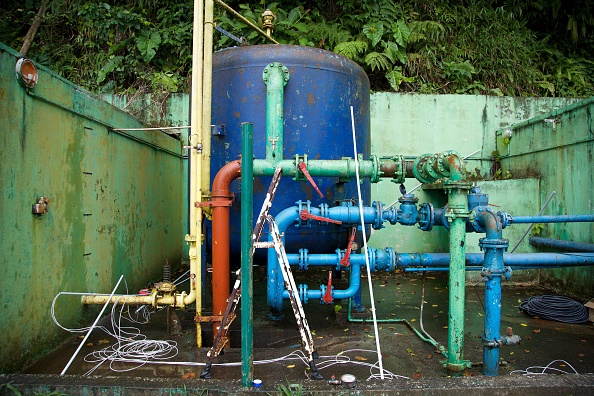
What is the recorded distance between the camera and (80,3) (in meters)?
9.40

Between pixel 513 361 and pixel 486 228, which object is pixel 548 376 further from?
pixel 486 228

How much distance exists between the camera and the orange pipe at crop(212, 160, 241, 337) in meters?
3.68

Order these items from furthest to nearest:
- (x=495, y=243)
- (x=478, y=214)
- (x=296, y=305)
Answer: (x=478, y=214) → (x=495, y=243) → (x=296, y=305)

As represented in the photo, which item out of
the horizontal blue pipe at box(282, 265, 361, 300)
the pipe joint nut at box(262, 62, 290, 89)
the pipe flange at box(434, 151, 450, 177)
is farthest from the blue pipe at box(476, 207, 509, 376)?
the pipe joint nut at box(262, 62, 290, 89)

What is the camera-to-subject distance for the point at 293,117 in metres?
4.20

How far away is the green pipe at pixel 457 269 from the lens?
3.15 meters

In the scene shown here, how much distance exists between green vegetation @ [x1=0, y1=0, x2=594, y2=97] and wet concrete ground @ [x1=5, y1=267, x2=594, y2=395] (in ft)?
17.8

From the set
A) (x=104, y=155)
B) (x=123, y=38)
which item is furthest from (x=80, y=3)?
(x=104, y=155)

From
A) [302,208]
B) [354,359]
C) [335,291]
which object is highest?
[302,208]

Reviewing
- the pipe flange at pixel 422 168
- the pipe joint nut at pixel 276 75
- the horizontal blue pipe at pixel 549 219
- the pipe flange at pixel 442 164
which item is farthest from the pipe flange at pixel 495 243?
the pipe joint nut at pixel 276 75

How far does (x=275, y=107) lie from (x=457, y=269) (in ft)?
7.09

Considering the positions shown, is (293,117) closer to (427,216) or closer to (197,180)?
(197,180)

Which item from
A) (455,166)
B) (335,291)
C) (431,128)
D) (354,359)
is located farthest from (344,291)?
(431,128)

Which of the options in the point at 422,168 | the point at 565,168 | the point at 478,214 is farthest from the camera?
the point at 565,168
